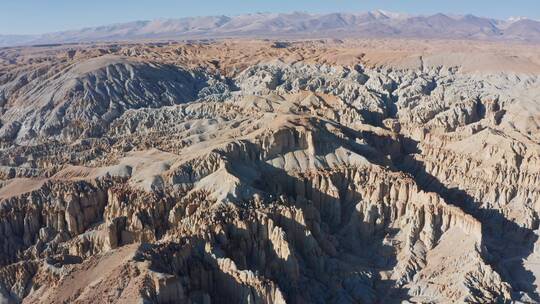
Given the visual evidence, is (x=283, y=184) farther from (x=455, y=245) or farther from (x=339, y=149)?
(x=455, y=245)

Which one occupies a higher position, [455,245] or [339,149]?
[339,149]

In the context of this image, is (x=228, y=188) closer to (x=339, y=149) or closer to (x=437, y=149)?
(x=339, y=149)

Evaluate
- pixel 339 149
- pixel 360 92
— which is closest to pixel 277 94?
pixel 360 92

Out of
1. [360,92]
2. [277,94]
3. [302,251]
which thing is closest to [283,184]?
[302,251]

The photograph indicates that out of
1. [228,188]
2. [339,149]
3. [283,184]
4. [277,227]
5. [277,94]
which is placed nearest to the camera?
[277,227]

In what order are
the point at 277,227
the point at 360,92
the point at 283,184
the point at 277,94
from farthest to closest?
the point at 360,92 → the point at 277,94 → the point at 283,184 → the point at 277,227

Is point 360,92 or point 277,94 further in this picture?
point 360,92
